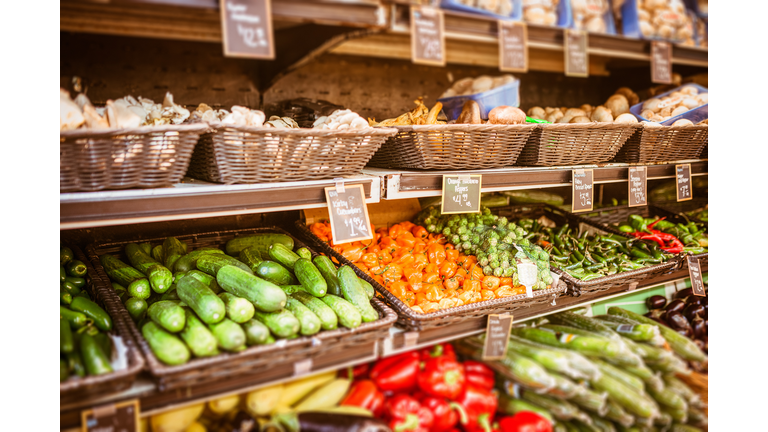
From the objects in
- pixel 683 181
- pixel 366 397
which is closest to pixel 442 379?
pixel 366 397

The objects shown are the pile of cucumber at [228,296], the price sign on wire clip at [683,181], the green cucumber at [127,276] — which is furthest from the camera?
the price sign on wire clip at [683,181]

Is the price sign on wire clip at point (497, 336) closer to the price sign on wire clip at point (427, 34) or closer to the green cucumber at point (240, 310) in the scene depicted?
the green cucumber at point (240, 310)

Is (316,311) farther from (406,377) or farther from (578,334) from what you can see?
(578,334)

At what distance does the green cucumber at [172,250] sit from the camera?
202 cm

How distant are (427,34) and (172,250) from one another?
144 cm

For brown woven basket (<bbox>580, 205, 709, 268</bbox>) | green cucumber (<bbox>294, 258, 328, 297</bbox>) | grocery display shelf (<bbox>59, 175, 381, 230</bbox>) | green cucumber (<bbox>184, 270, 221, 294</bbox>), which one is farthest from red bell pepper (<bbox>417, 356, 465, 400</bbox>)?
brown woven basket (<bbox>580, 205, 709, 268</bbox>)

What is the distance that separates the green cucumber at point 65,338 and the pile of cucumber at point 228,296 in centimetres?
20

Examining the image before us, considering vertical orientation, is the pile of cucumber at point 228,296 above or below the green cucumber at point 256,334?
above

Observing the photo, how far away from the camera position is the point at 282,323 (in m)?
1.50

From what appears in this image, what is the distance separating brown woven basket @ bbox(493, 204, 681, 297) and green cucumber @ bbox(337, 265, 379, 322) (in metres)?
A: 1.06

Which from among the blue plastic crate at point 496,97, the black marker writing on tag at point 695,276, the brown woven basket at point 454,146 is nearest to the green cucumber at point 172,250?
the brown woven basket at point 454,146

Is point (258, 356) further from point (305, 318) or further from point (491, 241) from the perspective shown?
point (491, 241)

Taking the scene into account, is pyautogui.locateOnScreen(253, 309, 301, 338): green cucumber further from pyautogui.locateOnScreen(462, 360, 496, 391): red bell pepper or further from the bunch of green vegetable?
the bunch of green vegetable

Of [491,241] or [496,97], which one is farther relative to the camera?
[496,97]
